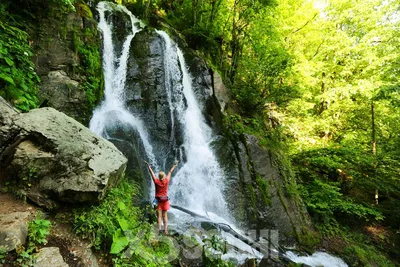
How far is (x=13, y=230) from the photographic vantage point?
2809 millimetres

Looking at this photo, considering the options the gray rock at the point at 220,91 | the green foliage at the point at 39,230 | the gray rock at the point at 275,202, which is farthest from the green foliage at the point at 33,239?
the gray rock at the point at 220,91

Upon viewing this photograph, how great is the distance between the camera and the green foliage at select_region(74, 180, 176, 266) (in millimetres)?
3410

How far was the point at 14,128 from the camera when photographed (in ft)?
12.4

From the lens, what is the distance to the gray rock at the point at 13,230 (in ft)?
8.80

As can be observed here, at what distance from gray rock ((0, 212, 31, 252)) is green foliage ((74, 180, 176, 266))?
0.64 m

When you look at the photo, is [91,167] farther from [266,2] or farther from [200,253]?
[266,2]

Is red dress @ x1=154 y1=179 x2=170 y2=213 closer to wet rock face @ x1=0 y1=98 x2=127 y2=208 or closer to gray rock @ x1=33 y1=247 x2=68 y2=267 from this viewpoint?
wet rock face @ x1=0 y1=98 x2=127 y2=208

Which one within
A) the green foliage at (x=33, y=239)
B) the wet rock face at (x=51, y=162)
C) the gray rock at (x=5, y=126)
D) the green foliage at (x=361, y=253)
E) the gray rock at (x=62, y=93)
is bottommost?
the green foliage at (x=361, y=253)

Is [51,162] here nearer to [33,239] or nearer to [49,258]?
[33,239]

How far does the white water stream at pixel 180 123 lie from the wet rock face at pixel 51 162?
3.18 metres

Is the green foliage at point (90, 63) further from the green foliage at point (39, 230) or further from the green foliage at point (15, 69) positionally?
the green foliage at point (39, 230)

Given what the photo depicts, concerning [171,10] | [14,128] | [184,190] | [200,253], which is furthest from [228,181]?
[171,10]

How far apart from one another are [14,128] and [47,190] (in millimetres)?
Result: 1139

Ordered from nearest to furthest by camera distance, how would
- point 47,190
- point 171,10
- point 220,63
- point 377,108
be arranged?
point 47,190, point 377,108, point 220,63, point 171,10
